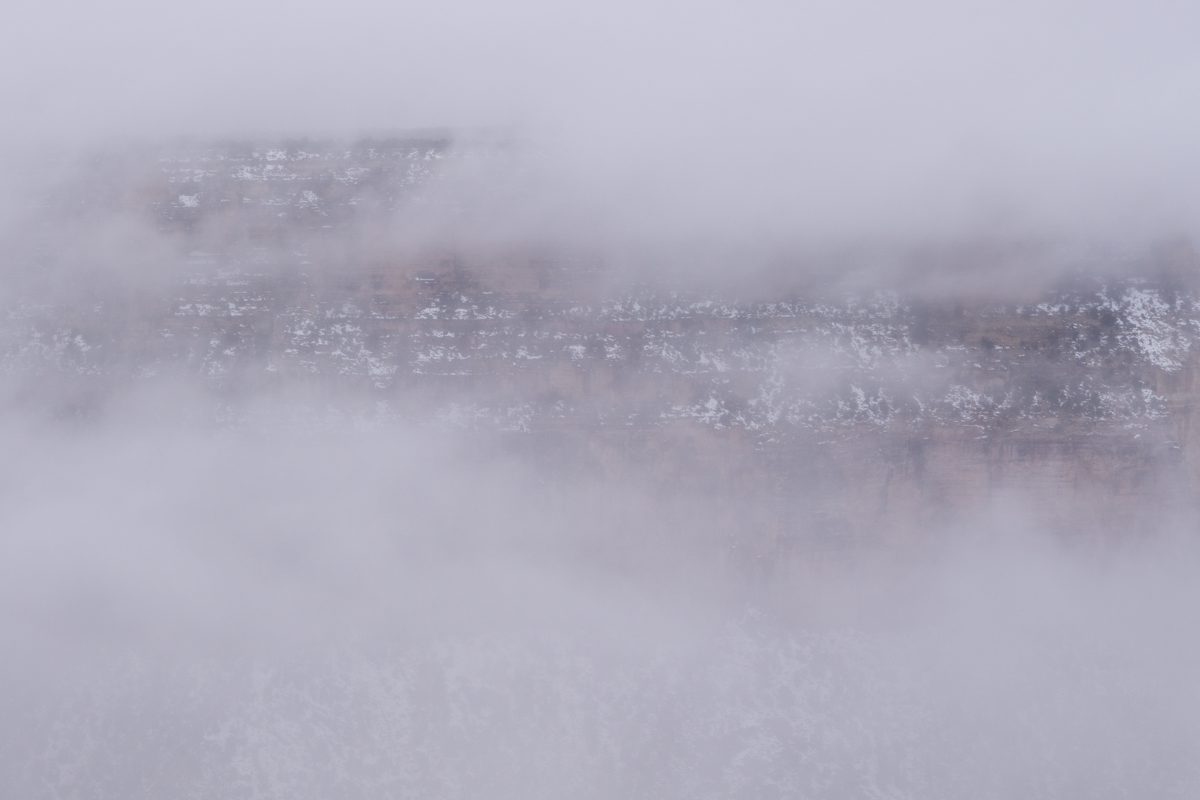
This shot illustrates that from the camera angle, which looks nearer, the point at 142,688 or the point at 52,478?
the point at 142,688

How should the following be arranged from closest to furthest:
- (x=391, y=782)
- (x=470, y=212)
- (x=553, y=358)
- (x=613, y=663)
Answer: (x=391, y=782)
(x=613, y=663)
(x=553, y=358)
(x=470, y=212)

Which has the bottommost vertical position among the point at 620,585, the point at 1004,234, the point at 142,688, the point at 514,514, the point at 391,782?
the point at 391,782

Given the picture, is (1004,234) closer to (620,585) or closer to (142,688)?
(620,585)

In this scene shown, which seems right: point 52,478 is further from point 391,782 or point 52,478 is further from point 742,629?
point 742,629

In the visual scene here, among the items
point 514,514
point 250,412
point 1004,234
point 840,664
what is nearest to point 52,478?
point 250,412

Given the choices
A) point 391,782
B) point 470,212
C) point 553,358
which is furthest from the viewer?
point 470,212

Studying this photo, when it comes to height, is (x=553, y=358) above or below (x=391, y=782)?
above

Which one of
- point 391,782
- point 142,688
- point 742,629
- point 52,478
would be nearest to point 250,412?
point 52,478
